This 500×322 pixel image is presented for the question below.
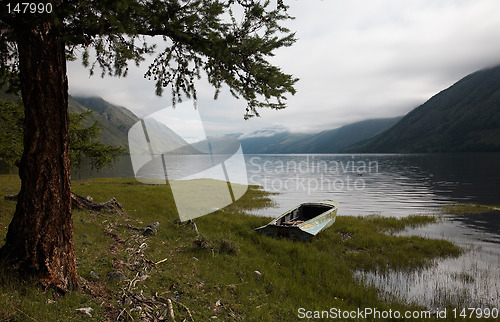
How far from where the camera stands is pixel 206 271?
9375 mm

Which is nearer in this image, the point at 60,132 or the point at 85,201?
the point at 60,132

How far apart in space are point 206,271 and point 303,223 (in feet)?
28.1

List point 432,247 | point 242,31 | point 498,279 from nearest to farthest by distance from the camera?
point 242,31
point 498,279
point 432,247

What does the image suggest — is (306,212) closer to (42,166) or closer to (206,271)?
(206,271)

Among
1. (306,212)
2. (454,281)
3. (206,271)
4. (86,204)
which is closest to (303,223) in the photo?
(306,212)

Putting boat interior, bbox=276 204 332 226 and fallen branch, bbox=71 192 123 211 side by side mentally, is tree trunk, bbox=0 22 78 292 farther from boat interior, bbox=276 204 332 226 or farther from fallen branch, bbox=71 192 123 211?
boat interior, bbox=276 204 332 226

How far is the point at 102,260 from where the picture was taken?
8539 mm

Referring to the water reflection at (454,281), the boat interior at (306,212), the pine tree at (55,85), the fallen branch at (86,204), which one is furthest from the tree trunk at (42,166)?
the boat interior at (306,212)

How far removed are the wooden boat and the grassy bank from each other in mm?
835

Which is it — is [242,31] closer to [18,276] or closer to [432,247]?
[18,276]

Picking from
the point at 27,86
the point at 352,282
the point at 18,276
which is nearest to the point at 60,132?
the point at 27,86

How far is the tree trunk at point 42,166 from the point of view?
18.4 feet

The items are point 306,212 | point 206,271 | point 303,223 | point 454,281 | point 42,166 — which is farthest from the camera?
point 306,212

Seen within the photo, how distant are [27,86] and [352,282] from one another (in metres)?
12.5
